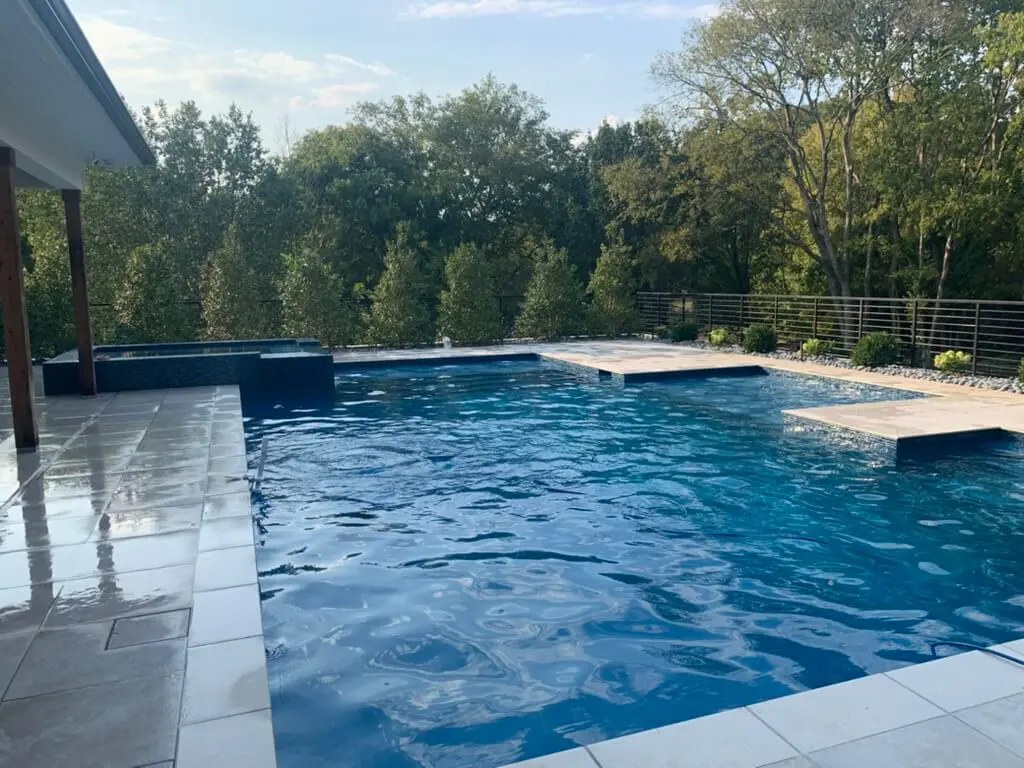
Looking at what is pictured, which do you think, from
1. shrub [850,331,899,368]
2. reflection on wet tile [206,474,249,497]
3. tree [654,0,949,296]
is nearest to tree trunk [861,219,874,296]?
tree [654,0,949,296]

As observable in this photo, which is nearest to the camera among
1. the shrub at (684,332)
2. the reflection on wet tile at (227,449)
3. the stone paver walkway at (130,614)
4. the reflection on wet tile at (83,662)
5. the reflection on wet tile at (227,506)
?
the stone paver walkway at (130,614)

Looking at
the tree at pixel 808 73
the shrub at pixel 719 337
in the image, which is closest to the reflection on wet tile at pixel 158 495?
the shrub at pixel 719 337

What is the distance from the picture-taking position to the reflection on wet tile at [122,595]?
3.46 metres

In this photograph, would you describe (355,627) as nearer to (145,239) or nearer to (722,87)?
(722,87)

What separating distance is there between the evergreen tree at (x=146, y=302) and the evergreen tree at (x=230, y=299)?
2.77ft

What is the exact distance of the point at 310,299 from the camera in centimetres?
1638

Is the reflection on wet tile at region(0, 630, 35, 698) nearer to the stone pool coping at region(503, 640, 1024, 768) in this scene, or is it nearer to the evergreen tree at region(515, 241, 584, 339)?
the stone pool coping at region(503, 640, 1024, 768)

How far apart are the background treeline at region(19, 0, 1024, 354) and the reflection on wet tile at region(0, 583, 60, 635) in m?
12.1

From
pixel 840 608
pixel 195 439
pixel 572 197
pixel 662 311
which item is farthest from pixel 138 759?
pixel 572 197

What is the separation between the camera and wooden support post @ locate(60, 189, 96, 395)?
946 centimetres

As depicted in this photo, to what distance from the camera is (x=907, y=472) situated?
23.1ft

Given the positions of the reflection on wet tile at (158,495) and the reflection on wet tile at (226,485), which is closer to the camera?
the reflection on wet tile at (158,495)

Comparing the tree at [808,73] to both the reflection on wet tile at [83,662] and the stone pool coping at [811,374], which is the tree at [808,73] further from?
the reflection on wet tile at [83,662]

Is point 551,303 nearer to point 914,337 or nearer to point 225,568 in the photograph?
point 914,337
